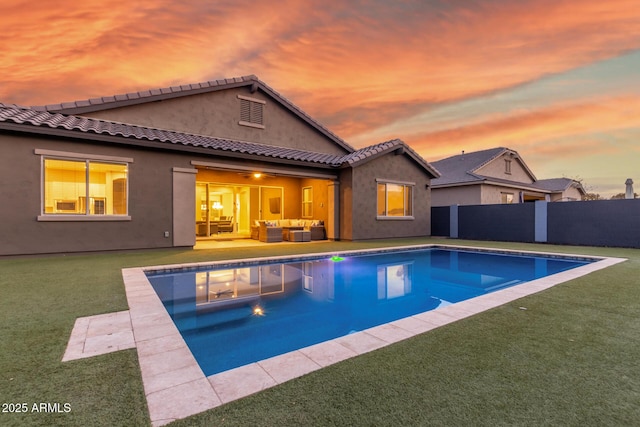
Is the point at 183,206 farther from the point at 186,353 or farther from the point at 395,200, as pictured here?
the point at 395,200

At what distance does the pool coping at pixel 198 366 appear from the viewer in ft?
6.81

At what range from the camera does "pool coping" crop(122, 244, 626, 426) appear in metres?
2.08

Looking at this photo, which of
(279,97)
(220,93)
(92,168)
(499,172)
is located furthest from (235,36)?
(499,172)

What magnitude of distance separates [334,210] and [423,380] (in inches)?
483

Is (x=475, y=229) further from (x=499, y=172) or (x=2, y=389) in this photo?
(x=2, y=389)

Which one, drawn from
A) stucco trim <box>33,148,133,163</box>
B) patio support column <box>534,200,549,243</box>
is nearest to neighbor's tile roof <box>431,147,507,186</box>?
patio support column <box>534,200,549,243</box>

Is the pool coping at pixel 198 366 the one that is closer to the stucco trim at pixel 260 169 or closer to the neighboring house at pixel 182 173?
the neighboring house at pixel 182 173

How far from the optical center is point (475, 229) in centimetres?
1634

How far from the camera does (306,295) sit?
6.03 meters

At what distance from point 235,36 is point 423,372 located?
12979mm

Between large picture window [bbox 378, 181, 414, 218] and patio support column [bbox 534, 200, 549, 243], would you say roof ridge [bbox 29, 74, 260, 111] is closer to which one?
large picture window [bbox 378, 181, 414, 218]

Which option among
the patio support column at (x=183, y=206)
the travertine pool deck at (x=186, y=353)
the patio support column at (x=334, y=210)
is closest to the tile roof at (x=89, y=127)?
the patio support column at (x=183, y=206)

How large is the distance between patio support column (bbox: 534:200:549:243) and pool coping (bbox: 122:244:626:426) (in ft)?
38.7

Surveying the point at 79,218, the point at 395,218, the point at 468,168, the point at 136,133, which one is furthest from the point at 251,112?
the point at 468,168
